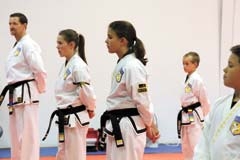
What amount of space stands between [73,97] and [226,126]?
233cm

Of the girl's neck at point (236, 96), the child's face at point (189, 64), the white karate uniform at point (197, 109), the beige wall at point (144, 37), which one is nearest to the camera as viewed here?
the girl's neck at point (236, 96)

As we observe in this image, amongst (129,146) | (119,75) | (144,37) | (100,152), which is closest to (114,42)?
(119,75)

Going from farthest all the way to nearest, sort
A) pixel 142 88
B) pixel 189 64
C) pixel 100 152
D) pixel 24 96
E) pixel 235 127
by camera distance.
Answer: pixel 100 152 → pixel 189 64 → pixel 24 96 → pixel 142 88 → pixel 235 127

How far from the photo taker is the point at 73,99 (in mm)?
4891

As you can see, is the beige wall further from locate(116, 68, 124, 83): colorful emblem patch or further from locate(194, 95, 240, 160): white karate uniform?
locate(194, 95, 240, 160): white karate uniform

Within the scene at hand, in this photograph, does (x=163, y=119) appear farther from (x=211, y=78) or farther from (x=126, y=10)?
(x=126, y=10)

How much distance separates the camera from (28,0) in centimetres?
854

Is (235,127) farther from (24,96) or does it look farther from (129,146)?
(24,96)

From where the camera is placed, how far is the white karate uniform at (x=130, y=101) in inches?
151

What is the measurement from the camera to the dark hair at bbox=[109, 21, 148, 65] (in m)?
3.96

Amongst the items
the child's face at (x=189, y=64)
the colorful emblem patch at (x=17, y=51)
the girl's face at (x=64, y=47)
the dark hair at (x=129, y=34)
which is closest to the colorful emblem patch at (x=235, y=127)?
the dark hair at (x=129, y=34)

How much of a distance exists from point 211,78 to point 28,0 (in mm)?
3919

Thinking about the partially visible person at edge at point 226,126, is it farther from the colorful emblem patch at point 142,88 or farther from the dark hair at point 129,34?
the dark hair at point 129,34

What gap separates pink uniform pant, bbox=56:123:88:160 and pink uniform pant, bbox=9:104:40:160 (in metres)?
0.66
